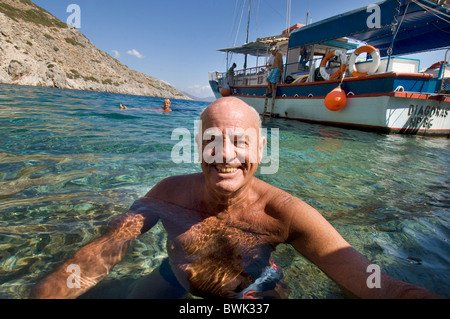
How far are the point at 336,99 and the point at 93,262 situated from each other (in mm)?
10951

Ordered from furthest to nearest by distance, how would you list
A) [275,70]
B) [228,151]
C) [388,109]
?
[275,70] → [388,109] → [228,151]

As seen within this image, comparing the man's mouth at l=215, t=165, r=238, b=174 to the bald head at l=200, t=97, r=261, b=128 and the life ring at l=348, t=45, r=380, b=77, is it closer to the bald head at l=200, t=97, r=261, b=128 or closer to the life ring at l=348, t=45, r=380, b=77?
the bald head at l=200, t=97, r=261, b=128

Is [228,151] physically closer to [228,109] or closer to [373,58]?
[228,109]

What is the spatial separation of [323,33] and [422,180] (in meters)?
10.9

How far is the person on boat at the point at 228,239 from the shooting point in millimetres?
1383

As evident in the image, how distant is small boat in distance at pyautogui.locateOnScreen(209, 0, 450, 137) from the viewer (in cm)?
918

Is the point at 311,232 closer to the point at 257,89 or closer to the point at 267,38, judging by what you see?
the point at 257,89

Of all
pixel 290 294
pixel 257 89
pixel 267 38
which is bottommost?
pixel 290 294

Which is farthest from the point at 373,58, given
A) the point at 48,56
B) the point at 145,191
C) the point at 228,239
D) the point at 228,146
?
the point at 48,56

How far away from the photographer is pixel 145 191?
10.4ft

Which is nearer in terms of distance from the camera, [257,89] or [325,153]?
[325,153]

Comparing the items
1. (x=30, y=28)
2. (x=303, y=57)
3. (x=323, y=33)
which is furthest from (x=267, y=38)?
(x=30, y=28)

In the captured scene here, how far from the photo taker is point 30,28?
2010 inches

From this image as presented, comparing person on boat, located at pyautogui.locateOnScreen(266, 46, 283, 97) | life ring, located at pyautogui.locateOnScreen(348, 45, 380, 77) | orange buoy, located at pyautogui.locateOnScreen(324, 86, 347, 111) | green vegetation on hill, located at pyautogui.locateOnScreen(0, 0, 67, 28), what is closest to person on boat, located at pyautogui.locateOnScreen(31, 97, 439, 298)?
orange buoy, located at pyautogui.locateOnScreen(324, 86, 347, 111)
